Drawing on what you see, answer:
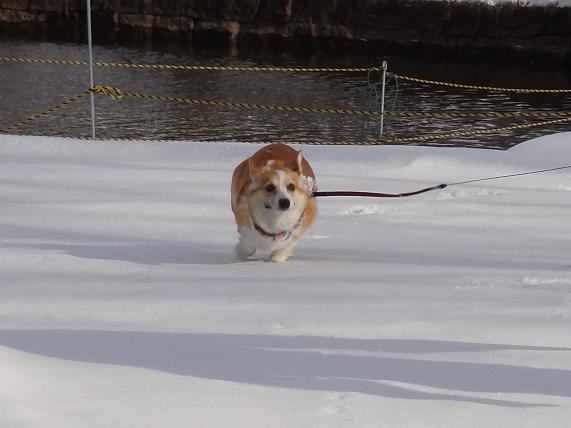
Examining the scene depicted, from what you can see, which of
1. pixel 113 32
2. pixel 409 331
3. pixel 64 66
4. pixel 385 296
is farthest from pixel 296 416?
pixel 113 32

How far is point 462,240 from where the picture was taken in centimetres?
538

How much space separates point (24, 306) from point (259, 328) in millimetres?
985

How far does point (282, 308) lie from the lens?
3859mm

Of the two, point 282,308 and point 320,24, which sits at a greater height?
point 320,24

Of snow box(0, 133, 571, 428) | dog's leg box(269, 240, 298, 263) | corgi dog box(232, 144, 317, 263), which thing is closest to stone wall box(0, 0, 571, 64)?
snow box(0, 133, 571, 428)

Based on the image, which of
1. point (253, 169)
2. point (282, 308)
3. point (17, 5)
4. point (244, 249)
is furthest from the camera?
point (17, 5)

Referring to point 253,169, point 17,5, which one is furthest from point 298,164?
point 17,5

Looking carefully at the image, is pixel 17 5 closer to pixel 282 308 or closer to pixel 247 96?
pixel 247 96

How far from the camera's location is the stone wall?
19.5m

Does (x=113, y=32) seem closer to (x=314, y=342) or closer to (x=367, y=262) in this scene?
(x=367, y=262)

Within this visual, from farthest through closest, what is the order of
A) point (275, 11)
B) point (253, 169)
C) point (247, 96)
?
point (275, 11)
point (247, 96)
point (253, 169)

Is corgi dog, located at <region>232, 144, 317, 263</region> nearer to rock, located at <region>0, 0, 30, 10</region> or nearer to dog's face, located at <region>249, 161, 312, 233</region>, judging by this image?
dog's face, located at <region>249, 161, 312, 233</region>

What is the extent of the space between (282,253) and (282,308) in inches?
38.8

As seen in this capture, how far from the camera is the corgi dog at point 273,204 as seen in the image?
4645mm
